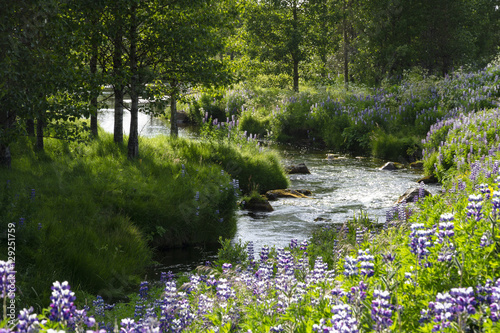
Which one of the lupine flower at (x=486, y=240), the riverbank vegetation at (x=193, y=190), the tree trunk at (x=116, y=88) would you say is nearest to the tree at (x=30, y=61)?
the riverbank vegetation at (x=193, y=190)

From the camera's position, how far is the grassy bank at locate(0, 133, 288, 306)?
677 cm

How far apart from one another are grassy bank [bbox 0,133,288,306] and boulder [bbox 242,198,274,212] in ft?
3.64

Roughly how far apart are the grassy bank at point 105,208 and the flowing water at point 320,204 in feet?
1.75

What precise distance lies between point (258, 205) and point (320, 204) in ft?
5.25

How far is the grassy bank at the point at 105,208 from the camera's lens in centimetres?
677

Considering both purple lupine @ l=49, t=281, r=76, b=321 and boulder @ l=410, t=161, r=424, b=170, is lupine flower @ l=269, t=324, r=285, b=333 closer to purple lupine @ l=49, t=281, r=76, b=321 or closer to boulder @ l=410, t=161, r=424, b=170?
purple lupine @ l=49, t=281, r=76, b=321

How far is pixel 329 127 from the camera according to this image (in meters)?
21.9

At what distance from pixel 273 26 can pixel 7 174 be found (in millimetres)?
21989

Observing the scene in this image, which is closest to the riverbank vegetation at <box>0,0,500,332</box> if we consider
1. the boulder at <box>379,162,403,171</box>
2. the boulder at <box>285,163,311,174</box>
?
the boulder at <box>379,162,403,171</box>

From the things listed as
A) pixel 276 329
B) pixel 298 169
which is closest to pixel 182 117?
pixel 298 169

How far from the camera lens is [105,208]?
8703 mm

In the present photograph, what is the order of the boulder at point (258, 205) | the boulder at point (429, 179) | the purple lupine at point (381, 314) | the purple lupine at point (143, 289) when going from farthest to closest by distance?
the boulder at point (429, 179), the boulder at point (258, 205), the purple lupine at point (143, 289), the purple lupine at point (381, 314)

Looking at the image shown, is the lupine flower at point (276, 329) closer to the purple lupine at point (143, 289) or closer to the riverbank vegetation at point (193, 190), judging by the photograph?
the riverbank vegetation at point (193, 190)

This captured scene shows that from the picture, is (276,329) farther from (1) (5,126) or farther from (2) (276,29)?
(2) (276,29)
